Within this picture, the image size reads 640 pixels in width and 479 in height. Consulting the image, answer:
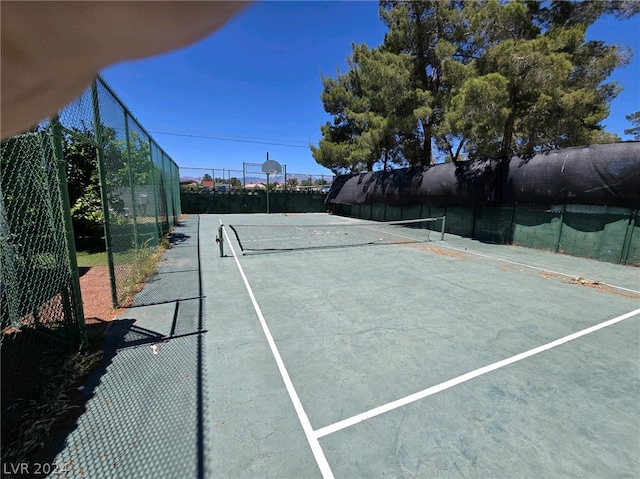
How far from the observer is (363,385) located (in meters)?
3.00

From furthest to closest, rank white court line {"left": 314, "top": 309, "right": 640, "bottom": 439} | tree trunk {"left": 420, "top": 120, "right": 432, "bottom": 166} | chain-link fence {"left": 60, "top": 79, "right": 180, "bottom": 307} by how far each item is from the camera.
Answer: tree trunk {"left": 420, "top": 120, "right": 432, "bottom": 166} < chain-link fence {"left": 60, "top": 79, "right": 180, "bottom": 307} < white court line {"left": 314, "top": 309, "right": 640, "bottom": 439}

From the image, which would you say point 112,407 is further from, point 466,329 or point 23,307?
point 466,329

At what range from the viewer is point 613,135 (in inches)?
540

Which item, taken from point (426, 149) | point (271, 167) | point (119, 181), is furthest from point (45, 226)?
point (271, 167)

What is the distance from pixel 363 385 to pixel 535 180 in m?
10.6

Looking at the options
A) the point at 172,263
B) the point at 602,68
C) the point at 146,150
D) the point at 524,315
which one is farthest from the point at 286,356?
the point at 602,68

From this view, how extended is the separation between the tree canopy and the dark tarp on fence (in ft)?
4.77

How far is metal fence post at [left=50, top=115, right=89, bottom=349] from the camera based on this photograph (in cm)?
308

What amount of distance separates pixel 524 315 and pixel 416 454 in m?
3.62

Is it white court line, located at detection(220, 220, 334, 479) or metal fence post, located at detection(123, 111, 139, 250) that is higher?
metal fence post, located at detection(123, 111, 139, 250)

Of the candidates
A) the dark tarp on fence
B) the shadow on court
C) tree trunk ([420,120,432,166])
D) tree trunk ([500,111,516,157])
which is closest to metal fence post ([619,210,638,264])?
the dark tarp on fence

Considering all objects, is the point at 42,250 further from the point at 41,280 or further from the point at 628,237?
the point at 628,237

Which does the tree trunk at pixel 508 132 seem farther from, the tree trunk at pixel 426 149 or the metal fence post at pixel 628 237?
the metal fence post at pixel 628 237

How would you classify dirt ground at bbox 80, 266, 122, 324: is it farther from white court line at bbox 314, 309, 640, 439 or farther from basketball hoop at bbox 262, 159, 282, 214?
basketball hoop at bbox 262, 159, 282, 214
